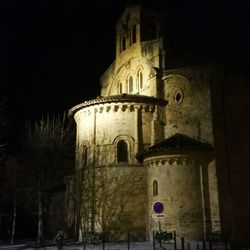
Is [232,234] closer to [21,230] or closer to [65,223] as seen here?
[65,223]

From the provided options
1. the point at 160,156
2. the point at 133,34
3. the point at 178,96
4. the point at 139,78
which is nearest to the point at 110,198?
the point at 160,156

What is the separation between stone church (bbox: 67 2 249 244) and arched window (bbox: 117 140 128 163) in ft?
0.23

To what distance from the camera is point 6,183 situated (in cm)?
4019

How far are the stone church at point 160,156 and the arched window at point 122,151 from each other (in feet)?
0.23

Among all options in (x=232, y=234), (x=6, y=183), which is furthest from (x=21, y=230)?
(x=232, y=234)

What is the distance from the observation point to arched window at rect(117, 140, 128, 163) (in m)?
26.7

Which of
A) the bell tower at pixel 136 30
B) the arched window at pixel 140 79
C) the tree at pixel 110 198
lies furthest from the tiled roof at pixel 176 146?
the bell tower at pixel 136 30

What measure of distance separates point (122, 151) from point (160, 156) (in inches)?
158

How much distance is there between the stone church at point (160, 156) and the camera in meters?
23.2

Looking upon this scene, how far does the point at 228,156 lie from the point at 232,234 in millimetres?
4822

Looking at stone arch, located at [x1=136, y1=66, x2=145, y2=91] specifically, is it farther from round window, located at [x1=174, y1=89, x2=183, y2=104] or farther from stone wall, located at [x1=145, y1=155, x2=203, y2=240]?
stone wall, located at [x1=145, y1=155, x2=203, y2=240]

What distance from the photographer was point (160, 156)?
2373cm

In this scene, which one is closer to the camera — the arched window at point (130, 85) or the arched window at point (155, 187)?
the arched window at point (155, 187)

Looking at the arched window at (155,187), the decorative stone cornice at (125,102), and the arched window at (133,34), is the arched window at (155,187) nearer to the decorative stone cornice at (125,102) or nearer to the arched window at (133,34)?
the decorative stone cornice at (125,102)
